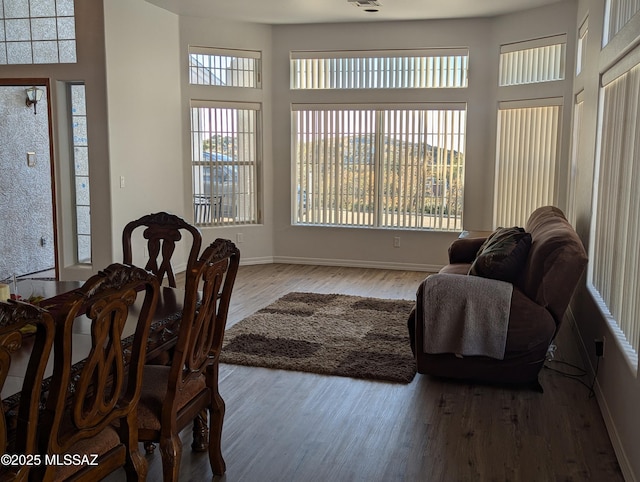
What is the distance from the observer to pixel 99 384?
1.95 metres

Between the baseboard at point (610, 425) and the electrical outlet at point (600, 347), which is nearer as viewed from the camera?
the baseboard at point (610, 425)

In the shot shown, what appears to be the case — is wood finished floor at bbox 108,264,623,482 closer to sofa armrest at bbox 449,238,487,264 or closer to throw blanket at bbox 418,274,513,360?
throw blanket at bbox 418,274,513,360

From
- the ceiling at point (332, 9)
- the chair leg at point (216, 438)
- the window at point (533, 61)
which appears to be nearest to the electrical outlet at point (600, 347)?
the chair leg at point (216, 438)

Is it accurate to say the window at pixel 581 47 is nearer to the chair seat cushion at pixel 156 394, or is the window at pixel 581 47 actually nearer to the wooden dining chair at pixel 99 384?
the chair seat cushion at pixel 156 394

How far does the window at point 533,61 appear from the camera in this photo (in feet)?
21.4

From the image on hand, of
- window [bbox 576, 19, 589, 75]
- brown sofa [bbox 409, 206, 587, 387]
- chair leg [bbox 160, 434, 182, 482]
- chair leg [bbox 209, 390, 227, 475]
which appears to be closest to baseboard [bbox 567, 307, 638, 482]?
brown sofa [bbox 409, 206, 587, 387]

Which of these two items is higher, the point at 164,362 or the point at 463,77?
the point at 463,77

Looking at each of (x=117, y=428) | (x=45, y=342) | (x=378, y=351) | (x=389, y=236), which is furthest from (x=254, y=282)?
(x=45, y=342)

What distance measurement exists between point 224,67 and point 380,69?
1.88 metres

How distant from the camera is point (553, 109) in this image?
6633mm

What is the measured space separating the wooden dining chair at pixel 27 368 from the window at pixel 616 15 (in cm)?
296

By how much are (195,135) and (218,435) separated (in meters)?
5.33

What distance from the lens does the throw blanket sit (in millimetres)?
3721

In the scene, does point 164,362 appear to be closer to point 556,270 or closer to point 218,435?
point 218,435
